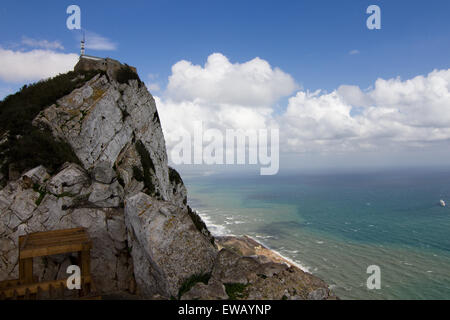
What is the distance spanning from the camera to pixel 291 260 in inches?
2189

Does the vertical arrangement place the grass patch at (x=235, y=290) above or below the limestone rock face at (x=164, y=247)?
below

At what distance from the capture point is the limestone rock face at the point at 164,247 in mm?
9844

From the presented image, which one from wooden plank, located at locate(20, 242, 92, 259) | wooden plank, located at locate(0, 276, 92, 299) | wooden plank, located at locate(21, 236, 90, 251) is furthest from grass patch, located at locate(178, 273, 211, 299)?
wooden plank, located at locate(21, 236, 90, 251)

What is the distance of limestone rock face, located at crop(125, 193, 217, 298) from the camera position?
984cm

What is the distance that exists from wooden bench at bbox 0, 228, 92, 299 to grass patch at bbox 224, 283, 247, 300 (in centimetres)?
555

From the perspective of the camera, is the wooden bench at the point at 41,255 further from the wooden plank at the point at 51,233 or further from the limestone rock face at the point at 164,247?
the limestone rock face at the point at 164,247

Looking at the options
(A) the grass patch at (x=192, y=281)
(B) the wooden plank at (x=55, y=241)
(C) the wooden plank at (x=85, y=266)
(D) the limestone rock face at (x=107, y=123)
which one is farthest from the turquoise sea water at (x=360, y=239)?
(B) the wooden plank at (x=55, y=241)

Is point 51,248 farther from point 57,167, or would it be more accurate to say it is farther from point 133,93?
point 133,93

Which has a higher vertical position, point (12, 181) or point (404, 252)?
point (12, 181)

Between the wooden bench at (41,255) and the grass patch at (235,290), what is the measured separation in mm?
5552

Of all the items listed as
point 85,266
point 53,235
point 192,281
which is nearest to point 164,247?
point 192,281

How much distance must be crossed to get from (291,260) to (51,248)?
54.1 m

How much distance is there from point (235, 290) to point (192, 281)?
185 cm

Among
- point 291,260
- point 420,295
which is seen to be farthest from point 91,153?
point 420,295
